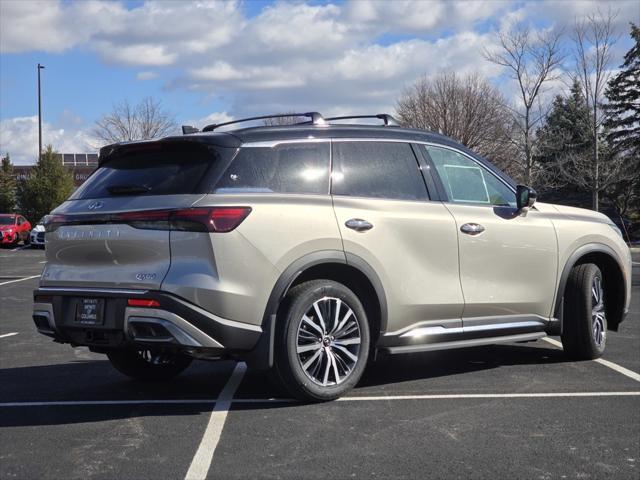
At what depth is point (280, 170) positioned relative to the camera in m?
5.37

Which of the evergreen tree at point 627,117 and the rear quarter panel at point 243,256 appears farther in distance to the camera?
the evergreen tree at point 627,117

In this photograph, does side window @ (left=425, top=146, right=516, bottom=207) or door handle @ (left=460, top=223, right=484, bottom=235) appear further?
side window @ (left=425, top=146, right=516, bottom=207)

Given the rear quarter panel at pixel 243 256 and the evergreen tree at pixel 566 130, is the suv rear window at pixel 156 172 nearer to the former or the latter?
the rear quarter panel at pixel 243 256

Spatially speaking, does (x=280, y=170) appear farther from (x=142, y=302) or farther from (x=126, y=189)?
(x=142, y=302)

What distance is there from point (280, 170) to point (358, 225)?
64 cm

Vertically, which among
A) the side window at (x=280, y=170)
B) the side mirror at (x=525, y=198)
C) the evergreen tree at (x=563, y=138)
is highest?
the evergreen tree at (x=563, y=138)

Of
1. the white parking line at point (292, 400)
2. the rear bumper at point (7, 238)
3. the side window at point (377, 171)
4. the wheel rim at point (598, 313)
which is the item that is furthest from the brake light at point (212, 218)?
the rear bumper at point (7, 238)

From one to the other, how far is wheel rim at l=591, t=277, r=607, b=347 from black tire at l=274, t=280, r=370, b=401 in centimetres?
248

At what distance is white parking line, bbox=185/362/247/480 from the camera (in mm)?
4008

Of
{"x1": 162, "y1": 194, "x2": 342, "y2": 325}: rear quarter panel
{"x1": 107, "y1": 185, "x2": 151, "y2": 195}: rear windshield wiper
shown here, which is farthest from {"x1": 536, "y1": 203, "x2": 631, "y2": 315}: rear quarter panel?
{"x1": 107, "y1": 185, "x2": 151, "y2": 195}: rear windshield wiper

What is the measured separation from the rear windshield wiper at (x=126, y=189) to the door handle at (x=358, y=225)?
133 centimetres

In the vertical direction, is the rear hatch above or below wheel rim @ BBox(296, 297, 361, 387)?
above

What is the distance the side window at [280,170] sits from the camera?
16.9ft

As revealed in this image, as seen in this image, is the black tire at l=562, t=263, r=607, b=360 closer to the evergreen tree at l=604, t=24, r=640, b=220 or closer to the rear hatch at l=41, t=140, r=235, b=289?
the rear hatch at l=41, t=140, r=235, b=289
